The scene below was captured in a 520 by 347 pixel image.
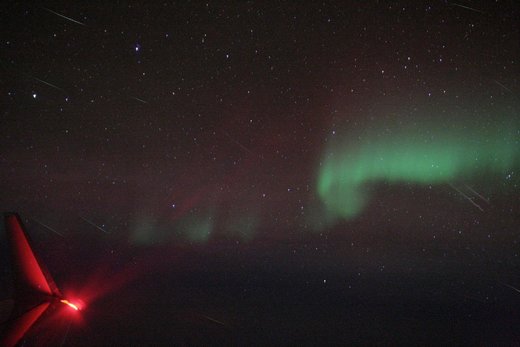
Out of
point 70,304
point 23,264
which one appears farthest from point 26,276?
point 70,304

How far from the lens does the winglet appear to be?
321cm

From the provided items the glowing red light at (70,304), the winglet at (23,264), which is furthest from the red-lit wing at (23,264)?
the glowing red light at (70,304)

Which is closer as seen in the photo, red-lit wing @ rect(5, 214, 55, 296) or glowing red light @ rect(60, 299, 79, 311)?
red-lit wing @ rect(5, 214, 55, 296)

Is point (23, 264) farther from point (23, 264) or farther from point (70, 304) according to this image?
point (70, 304)

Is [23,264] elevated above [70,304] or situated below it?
above

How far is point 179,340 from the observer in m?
34.1

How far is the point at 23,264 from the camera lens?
3221mm

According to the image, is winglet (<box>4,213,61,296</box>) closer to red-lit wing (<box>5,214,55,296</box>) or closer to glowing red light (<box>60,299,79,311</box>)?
red-lit wing (<box>5,214,55,296</box>)

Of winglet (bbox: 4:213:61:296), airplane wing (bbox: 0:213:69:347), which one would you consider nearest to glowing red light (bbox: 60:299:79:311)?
airplane wing (bbox: 0:213:69:347)

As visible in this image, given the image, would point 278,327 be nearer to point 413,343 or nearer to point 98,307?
point 413,343

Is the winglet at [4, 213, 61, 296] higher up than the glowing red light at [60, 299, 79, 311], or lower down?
higher up

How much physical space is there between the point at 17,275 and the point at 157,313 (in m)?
57.7

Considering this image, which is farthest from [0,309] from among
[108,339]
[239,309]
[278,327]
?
[239,309]

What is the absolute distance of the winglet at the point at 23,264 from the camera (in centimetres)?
321
